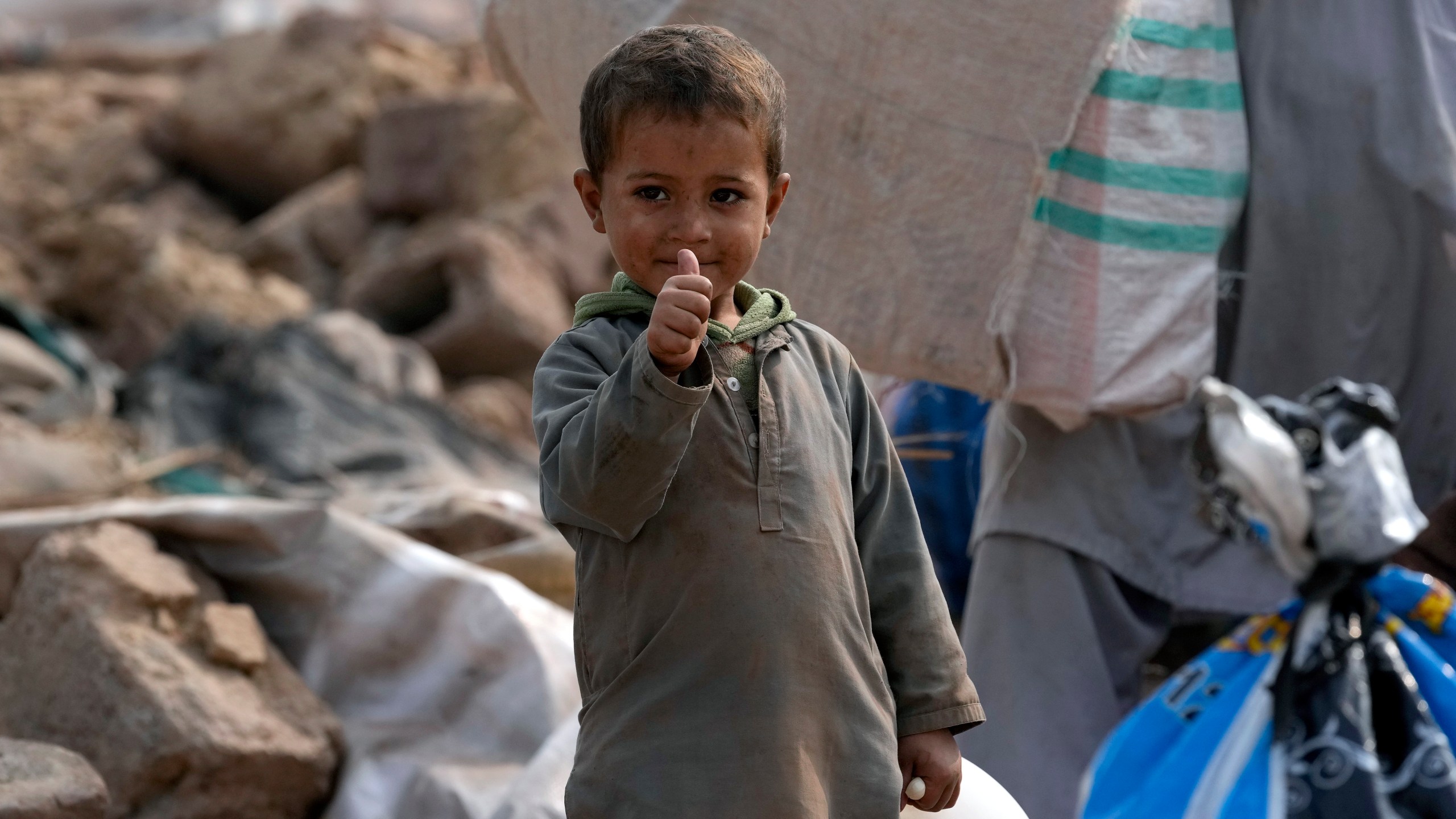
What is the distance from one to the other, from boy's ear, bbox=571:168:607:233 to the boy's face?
38 millimetres

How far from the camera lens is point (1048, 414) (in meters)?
2.56

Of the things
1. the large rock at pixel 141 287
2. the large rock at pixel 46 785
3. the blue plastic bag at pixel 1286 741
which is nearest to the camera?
the large rock at pixel 46 785

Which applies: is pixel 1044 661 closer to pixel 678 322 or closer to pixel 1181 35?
pixel 1181 35

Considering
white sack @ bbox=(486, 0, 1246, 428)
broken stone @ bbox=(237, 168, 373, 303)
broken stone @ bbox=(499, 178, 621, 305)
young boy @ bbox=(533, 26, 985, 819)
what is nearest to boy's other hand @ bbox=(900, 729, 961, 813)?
young boy @ bbox=(533, 26, 985, 819)

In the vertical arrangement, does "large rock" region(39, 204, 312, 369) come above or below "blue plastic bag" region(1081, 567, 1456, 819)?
below

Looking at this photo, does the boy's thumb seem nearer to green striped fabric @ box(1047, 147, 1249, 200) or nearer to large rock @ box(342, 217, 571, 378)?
green striped fabric @ box(1047, 147, 1249, 200)

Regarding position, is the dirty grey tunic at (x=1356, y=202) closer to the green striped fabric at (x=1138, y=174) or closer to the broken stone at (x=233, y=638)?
the green striped fabric at (x=1138, y=174)

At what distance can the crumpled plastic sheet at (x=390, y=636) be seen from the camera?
260 cm

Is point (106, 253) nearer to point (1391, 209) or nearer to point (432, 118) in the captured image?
point (432, 118)

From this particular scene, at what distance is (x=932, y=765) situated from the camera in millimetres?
1583

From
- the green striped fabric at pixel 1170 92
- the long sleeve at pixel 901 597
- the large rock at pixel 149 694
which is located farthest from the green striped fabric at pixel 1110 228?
the large rock at pixel 149 694

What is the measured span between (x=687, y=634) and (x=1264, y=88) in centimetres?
175

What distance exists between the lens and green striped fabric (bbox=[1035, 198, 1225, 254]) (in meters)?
2.50

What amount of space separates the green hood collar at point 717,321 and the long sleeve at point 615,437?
3.6 inches
